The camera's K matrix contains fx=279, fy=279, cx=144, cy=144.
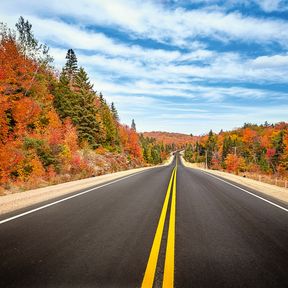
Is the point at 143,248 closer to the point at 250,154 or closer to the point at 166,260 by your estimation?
the point at 166,260

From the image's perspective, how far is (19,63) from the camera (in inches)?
1065

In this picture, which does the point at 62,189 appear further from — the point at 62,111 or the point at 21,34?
the point at 21,34

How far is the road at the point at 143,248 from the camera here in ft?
13.3

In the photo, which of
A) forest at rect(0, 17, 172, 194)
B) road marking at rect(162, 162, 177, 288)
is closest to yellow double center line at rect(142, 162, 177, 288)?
road marking at rect(162, 162, 177, 288)

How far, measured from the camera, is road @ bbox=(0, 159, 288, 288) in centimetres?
407

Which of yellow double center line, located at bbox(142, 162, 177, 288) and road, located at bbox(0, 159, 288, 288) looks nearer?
yellow double center line, located at bbox(142, 162, 177, 288)

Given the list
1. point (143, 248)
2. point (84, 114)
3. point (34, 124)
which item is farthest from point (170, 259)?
point (84, 114)

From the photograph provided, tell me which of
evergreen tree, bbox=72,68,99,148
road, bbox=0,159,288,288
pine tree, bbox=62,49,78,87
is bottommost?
road, bbox=0,159,288,288

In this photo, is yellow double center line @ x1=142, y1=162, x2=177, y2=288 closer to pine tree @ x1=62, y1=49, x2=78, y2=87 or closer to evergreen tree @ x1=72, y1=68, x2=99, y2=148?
evergreen tree @ x1=72, y1=68, x2=99, y2=148

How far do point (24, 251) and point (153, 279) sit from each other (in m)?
2.58

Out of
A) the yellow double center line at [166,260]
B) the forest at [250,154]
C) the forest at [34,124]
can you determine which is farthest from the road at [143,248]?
the forest at [250,154]

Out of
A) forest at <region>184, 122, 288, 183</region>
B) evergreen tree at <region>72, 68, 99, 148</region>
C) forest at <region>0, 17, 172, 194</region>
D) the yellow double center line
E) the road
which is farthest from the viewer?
forest at <region>184, 122, 288, 183</region>

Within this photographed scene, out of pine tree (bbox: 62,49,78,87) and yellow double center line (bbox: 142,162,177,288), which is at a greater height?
pine tree (bbox: 62,49,78,87)

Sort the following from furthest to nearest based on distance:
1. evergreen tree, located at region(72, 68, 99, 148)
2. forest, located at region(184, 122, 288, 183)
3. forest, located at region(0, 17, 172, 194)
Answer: forest, located at region(184, 122, 288, 183) → evergreen tree, located at region(72, 68, 99, 148) → forest, located at region(0, 17, 172, 194)
